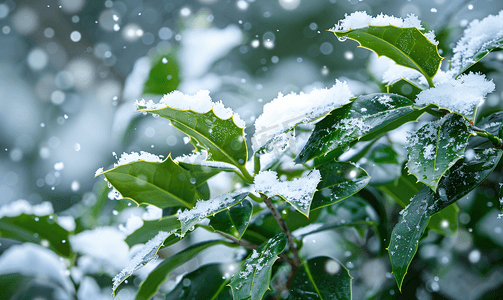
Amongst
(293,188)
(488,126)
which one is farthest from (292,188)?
(488,126)

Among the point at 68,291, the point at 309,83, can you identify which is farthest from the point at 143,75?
the point at 68,291

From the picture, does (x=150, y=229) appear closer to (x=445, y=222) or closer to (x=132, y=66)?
(x=445, y=222)

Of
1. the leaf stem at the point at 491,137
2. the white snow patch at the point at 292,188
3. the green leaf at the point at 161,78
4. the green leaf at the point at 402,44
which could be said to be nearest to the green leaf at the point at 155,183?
the white snow patch at the point at 292,188

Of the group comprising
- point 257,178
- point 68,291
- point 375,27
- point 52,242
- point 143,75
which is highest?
point 375,27

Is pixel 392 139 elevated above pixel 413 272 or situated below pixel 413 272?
above

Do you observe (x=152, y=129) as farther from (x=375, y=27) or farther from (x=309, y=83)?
(x=375, y=27)

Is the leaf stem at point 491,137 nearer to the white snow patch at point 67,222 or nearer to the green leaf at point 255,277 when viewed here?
the green leaf at point 255,277

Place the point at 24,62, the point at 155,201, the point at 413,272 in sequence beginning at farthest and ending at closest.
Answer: the point at 24,62 < the point at 413,272 < the point at 155,201

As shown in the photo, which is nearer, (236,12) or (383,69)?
(383,69)
